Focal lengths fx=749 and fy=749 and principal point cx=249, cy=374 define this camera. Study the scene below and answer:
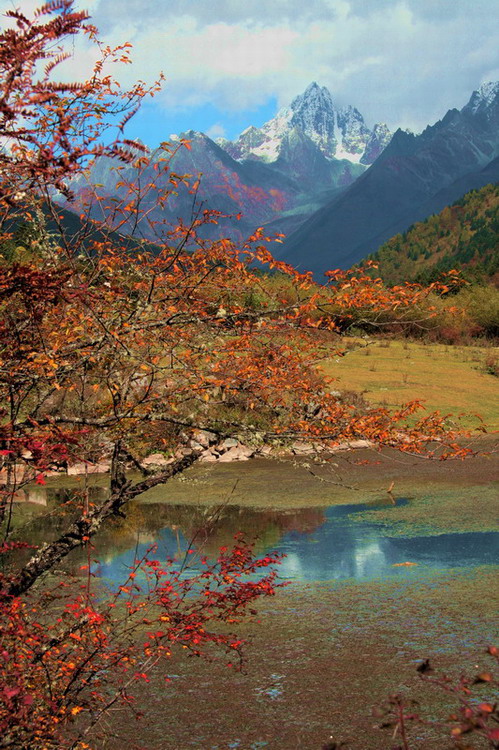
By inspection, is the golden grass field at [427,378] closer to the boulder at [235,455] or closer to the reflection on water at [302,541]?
the boulder at [235,455]

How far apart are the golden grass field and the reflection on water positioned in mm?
10281

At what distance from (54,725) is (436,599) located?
20.8 feet

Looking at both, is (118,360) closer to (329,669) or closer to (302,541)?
(329,669)

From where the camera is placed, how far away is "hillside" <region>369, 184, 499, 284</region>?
5344 inches

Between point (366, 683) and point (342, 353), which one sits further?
point (366, 683)

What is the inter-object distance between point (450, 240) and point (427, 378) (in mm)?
125862

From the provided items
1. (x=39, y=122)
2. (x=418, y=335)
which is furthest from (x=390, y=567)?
(x=418, y=335)

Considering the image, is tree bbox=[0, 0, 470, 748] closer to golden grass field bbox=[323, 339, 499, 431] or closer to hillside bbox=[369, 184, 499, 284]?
golden grass field bbox=[323, 339, 499, 431]

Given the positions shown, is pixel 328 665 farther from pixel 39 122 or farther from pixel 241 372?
pixel 39 122

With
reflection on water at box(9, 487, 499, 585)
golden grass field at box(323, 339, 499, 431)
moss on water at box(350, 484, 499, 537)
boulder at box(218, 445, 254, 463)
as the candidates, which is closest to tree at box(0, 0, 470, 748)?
reflection on water at box(9, 487, 499, 585)

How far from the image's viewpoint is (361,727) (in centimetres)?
722

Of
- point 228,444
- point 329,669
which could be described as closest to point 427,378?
point 228,444

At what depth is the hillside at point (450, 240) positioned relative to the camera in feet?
445

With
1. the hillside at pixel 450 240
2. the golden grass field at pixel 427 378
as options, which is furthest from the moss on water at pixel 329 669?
the hillside at pixel 450 240
